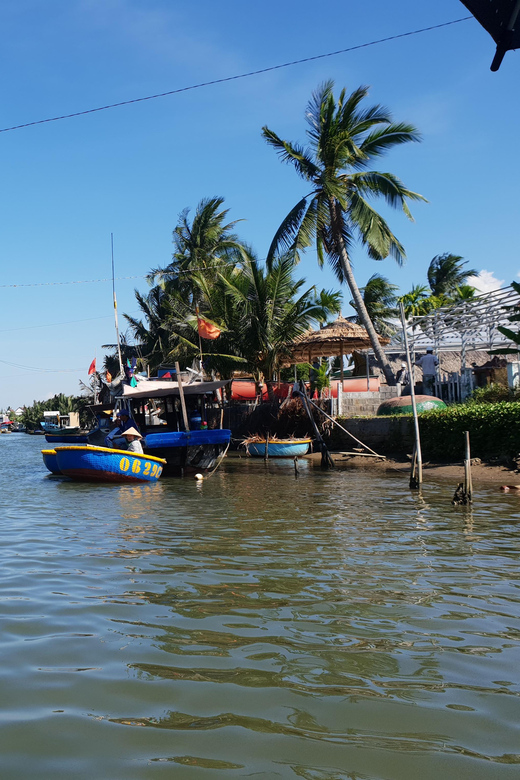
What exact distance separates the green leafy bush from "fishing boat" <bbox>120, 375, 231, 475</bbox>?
627 centimetres

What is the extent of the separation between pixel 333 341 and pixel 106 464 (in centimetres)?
1236

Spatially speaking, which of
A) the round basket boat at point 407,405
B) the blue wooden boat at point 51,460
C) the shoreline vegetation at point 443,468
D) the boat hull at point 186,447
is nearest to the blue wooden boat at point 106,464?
the boat hull at point 186,447

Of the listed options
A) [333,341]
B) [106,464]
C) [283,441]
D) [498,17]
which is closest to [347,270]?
[333,341]

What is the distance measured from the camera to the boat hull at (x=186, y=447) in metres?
18.1

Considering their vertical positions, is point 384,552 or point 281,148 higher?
point 281,148

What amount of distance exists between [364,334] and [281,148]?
796cm

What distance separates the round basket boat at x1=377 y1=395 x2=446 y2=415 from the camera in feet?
69.1

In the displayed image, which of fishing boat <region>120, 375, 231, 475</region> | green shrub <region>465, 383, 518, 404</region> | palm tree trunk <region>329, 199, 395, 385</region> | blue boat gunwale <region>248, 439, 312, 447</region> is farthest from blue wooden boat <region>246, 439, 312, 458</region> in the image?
green shrub <region>465, 383, 518, 404</region>

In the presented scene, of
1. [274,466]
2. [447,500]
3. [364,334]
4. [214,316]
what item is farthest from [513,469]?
[214,316]

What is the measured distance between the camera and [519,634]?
473 cm

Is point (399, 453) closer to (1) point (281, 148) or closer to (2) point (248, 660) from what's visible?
(1) point (281, 148)

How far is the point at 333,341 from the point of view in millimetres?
25672

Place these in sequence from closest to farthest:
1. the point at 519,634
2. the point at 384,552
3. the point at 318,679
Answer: the point at 318,679 → the point at 519,634 → the point at 384,552

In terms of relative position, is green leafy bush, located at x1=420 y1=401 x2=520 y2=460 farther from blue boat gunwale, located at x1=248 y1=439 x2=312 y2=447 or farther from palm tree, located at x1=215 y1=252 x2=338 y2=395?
palm tree, located at x1=215 y1=252 x2=338 y2=395
